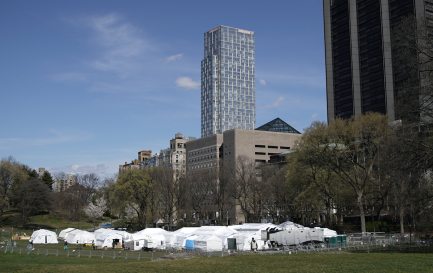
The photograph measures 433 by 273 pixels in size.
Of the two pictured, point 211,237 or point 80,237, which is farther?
point 80,237

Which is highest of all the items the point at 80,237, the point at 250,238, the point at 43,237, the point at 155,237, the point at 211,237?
the point at 211,237

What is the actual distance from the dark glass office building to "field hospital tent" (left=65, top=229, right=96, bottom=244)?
333 feet

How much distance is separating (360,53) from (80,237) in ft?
402

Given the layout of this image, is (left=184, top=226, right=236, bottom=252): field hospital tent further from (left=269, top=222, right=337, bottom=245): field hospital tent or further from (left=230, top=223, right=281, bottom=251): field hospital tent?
(left=269, top=222, right=337, bottom=245): field hospital tent

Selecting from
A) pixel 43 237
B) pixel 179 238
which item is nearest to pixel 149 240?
pixel 179 238

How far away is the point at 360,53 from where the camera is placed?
568ft

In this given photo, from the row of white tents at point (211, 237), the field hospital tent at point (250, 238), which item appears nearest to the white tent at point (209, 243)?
the row of white tents at point (211, 237)

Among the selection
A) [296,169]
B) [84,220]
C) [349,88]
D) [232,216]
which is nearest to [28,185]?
[84,220]

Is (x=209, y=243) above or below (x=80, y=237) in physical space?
above

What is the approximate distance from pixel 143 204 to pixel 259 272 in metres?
90.1

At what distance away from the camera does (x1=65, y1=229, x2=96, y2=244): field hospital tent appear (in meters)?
82.2

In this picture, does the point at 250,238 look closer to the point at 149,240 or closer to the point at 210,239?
the point at 210,239

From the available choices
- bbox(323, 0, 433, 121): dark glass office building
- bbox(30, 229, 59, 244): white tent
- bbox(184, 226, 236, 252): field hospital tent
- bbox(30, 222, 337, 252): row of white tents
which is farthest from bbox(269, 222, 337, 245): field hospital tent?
bbox(323, 0, 433, 121): dark glass office building

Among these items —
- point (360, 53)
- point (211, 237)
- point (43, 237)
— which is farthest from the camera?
point (360, 53)
